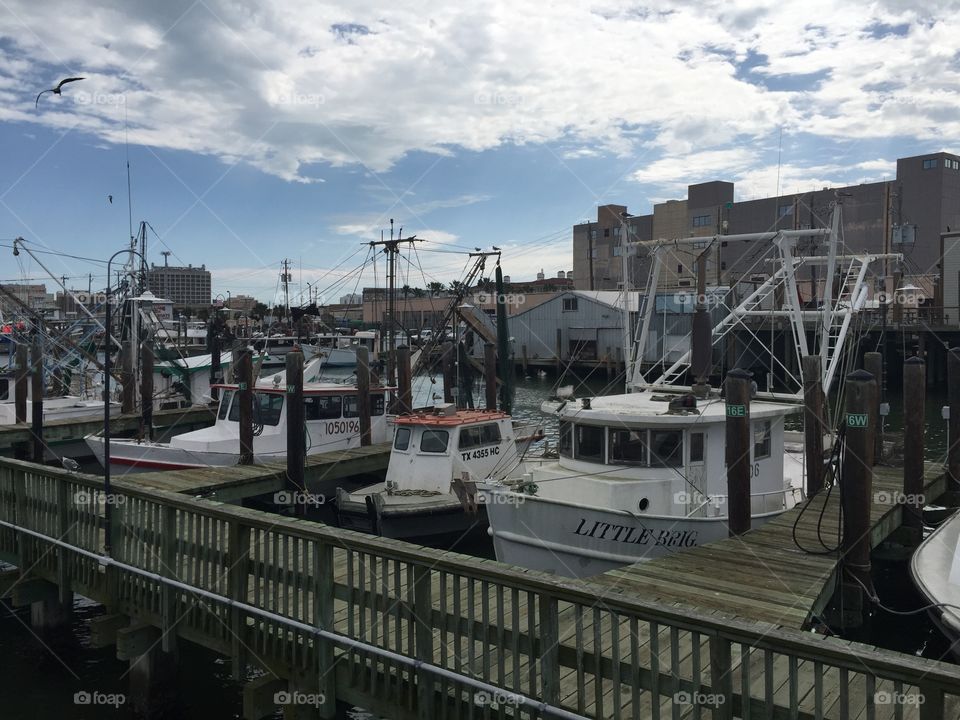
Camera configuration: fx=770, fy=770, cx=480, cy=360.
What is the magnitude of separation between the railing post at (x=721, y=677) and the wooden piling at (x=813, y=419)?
910 cm

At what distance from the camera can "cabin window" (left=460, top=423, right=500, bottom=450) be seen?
16.1 meters

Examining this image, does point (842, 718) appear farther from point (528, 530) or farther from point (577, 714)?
point (528, 530)

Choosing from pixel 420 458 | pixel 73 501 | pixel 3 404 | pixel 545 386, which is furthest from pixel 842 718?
pixel 545 386

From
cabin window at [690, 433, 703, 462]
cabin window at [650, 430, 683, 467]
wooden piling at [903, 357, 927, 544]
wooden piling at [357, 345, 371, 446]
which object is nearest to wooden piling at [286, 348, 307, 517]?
wooden piling at [357, 345, 371, 446]

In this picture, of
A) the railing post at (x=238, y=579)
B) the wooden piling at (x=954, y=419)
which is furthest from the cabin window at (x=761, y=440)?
the railing post at (x=238, y=579)

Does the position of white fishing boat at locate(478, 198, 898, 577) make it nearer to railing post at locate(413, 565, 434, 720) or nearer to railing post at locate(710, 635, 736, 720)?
railing post at locate(413, 565, 434, 720)

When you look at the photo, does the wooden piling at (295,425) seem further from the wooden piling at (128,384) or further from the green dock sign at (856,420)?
the wooden piling at (128,384)

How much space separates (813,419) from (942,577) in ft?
11.6

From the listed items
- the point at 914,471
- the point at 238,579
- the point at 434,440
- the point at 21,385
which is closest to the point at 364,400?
the point at 434,440

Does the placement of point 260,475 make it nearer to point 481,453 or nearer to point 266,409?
point 266,409

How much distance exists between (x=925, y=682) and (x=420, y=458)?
12623mm

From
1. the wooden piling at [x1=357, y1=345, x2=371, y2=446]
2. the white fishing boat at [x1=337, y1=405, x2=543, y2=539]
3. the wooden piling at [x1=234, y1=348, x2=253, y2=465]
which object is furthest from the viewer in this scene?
A: the wooden piling at [x1=357, y1=345, x2=371, y2=446]

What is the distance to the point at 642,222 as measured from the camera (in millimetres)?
79875

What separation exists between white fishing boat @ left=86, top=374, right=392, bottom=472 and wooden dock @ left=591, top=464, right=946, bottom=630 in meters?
11.4
